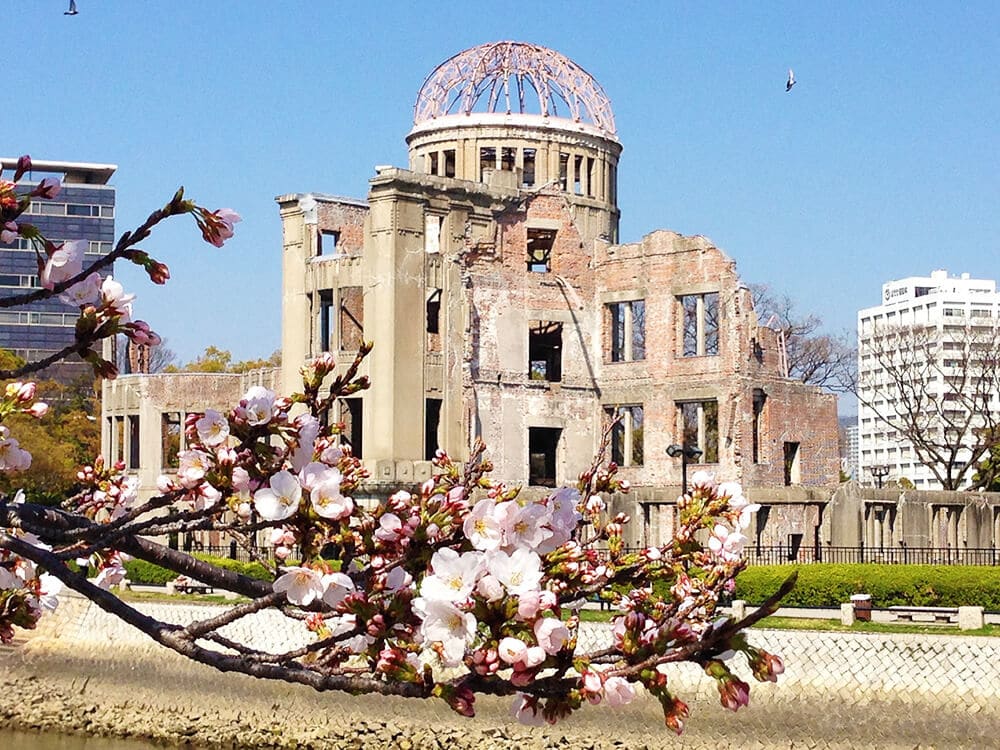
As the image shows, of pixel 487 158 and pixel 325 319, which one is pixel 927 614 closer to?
pixel 325 319

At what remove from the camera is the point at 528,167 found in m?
59.4

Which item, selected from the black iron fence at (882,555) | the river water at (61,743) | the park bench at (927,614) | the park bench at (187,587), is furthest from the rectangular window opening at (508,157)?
the park bench at (927,614)

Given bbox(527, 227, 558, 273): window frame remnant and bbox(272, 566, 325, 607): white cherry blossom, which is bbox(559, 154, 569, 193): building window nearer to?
bbox(527, 227, 558, 273): window frame remnant

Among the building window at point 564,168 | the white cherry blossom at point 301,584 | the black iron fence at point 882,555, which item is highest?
the building window at point 564,168

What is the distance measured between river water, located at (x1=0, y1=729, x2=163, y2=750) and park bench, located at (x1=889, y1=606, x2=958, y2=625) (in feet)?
44.4

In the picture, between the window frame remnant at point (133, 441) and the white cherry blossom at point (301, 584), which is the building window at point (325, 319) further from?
the white cherry blossom at point (301, 584)

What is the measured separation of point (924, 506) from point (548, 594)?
127 feet

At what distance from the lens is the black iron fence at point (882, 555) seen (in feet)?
126

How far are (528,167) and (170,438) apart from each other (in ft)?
54.5

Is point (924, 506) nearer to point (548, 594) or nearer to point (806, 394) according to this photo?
point (806, 394)

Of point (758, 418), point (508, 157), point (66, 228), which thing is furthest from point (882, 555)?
point (66, 228)

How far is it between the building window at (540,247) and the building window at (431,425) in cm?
544

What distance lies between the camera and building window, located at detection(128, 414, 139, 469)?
184ft

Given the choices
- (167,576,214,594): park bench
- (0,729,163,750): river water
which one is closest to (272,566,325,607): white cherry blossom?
(0,729,163,750): river water
